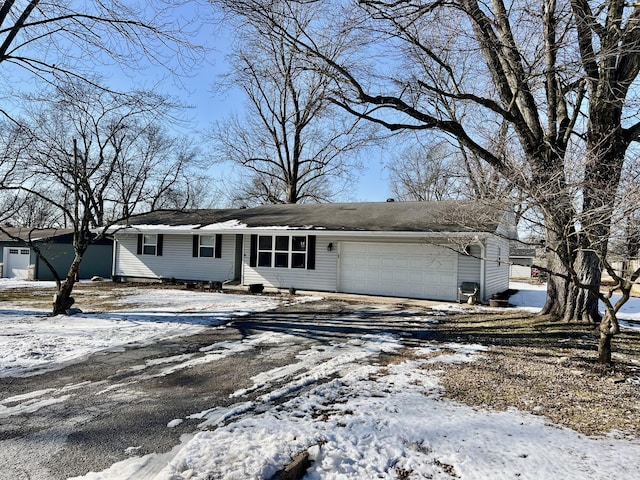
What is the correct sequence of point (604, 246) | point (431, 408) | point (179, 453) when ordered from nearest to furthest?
point (179, 453) → point (431, 408) → point (604, 246)

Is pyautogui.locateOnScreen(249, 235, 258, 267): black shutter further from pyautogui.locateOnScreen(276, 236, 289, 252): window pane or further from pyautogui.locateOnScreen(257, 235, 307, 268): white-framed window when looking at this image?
pyautogui.locateOnScreen(276, 236, 289, 252): window pane

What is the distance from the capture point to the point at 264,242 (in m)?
16.4

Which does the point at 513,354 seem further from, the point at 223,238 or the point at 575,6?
the point at 223,238

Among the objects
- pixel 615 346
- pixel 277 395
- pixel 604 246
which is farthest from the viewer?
pixel 615 346

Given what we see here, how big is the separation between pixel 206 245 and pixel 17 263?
1219cm

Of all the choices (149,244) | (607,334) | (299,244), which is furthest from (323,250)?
(607,334)

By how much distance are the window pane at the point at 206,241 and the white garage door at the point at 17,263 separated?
10716 mm

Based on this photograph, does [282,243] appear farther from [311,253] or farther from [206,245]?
[206,245]

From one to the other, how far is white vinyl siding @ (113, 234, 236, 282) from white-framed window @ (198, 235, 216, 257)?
0.22m

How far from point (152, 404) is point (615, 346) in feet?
23.7

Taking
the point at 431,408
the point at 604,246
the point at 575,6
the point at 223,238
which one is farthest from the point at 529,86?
the point at 223,238

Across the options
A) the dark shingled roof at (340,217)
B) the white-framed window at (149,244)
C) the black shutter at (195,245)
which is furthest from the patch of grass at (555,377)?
the white-framed window at (149,244)

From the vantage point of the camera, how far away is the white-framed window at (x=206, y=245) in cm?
1762

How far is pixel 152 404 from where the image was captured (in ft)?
14.0
